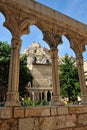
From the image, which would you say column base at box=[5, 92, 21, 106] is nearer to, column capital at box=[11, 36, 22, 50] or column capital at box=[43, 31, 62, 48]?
column capital at box=[11, 36, 22, 50]

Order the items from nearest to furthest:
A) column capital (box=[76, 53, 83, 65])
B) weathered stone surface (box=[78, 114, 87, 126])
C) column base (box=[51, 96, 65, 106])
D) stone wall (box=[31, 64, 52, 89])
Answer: column base (box=[51, 96, 65, 106]) → weathered stone surface (box=[78, 114, 87, 126]) → column capital (box=[76, 53, 83, 65]) → stone wall (box=[31, 64, 52, 89])

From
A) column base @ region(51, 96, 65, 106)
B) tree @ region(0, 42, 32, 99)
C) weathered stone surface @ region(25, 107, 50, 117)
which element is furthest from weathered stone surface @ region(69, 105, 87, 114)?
tree @ region(0, 42, 32, 99)

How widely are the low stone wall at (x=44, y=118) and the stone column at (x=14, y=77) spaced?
187mm

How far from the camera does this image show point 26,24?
4.23m

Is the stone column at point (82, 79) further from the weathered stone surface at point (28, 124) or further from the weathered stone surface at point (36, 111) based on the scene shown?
the weathered stone surface at point (28, 124)

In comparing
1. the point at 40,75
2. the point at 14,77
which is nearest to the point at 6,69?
the point at 14,77

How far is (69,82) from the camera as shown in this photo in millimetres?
15039

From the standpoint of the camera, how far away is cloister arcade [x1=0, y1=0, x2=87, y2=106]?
3729 mm

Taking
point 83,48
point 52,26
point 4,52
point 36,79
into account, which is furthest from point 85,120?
point 36,79

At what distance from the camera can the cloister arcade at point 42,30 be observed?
3.73m

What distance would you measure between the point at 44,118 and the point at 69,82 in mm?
11618

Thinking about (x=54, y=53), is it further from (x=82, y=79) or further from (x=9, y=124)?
(x=9, y=124)

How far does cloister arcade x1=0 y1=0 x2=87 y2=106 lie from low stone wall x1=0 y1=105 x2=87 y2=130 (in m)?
0.22

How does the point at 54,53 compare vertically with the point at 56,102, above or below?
above
